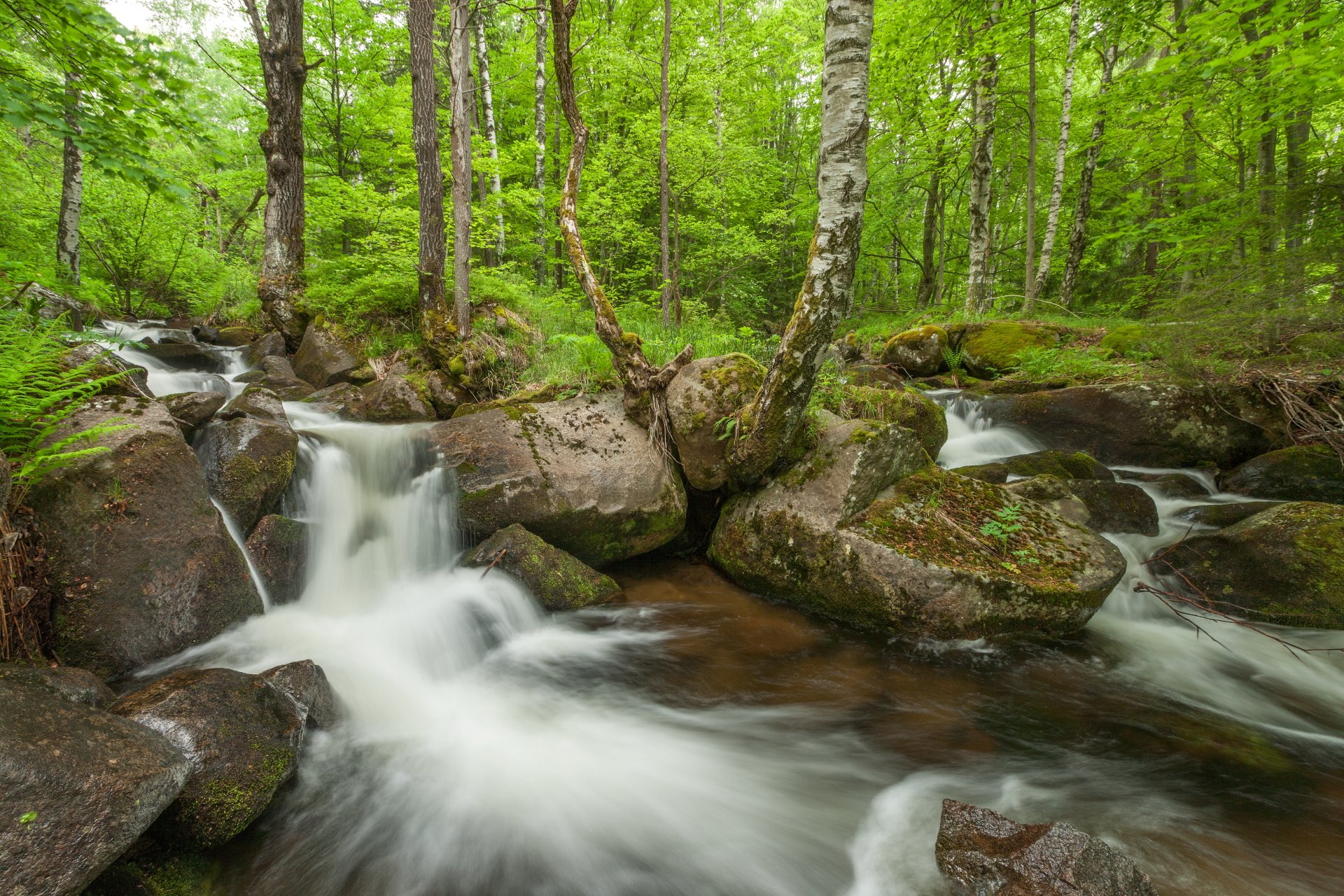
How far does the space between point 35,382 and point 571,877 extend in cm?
443

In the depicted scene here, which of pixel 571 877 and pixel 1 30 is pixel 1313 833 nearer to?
pixel 571 877

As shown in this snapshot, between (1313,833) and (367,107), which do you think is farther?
(367,107)

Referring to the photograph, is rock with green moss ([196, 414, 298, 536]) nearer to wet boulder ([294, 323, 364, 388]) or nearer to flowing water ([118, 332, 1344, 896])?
flowing water ([118, 332, 1344, 896])

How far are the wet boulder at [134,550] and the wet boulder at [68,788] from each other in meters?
1.17

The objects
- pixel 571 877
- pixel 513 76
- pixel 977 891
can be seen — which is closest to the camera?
pixel 977 891

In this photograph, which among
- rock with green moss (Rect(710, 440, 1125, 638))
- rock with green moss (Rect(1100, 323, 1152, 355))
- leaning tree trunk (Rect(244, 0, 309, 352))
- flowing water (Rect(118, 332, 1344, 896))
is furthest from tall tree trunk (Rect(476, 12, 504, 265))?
rock with green moss (Rect(1100, 323, 1152, 355))

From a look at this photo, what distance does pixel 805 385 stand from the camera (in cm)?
468

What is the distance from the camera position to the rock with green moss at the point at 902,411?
629cm

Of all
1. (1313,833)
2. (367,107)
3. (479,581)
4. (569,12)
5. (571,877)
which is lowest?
(571,877)

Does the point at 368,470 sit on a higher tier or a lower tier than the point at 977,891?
higher

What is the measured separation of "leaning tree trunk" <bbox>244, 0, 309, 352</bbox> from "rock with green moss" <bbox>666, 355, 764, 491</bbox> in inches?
314

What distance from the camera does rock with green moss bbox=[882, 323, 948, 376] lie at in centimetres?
1072

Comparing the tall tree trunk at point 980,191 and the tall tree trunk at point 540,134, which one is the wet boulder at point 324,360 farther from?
the tall tree trunk at point 980,191

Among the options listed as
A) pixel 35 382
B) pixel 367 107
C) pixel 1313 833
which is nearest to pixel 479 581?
pixel 35 382
